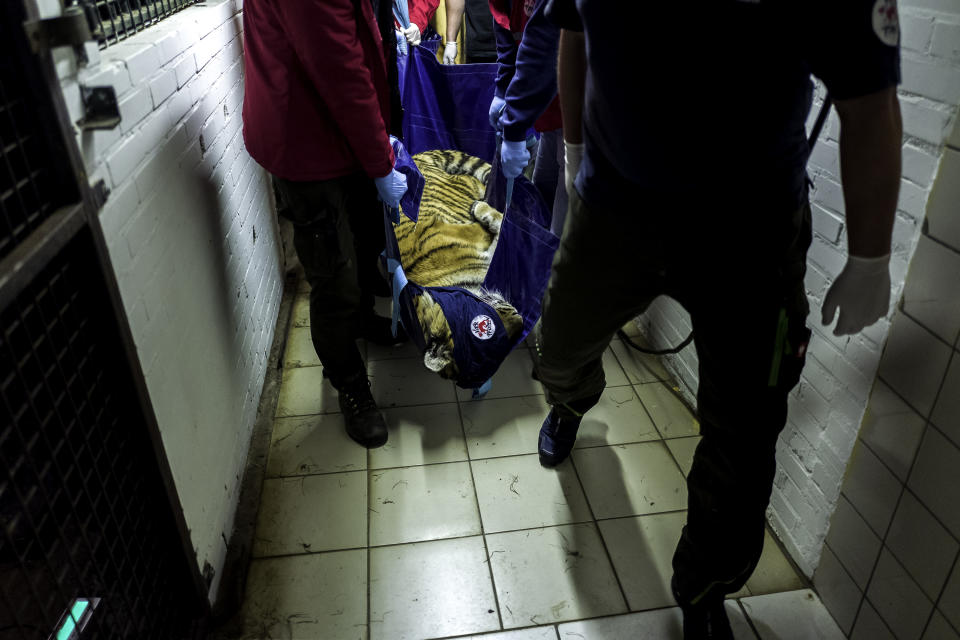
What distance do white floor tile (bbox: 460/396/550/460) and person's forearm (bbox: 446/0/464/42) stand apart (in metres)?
2.29

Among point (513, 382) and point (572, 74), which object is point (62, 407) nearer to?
point (572, 74)

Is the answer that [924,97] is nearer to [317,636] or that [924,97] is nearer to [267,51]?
[267,51]

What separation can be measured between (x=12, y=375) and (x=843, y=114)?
4.14ft

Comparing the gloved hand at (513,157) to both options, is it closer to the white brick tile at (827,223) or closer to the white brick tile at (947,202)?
the white brick tile at (827,223)

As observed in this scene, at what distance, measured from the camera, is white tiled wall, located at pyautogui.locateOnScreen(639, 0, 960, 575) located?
1151 millimetres

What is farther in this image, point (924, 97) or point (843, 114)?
point (924, 97)

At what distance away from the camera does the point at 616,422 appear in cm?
219

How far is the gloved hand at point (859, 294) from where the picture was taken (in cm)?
112

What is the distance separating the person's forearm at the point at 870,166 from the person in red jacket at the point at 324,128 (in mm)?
1071

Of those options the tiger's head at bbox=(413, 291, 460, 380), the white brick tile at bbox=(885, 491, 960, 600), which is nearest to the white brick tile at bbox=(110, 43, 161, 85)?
the tiger's head at bbox=(413, 291, 460, 380)

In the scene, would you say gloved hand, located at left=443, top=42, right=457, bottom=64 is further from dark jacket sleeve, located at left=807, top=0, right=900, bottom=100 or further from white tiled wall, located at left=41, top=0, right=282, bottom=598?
dark jacket sleeve, located at left=807, top=0, right=900, bottom=100

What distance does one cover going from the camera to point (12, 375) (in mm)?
858

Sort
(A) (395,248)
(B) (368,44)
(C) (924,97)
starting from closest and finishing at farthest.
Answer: (C) (924,97), (B) (368,44), (A) (395,248)

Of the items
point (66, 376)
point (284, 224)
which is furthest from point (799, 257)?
point (284, 224)
